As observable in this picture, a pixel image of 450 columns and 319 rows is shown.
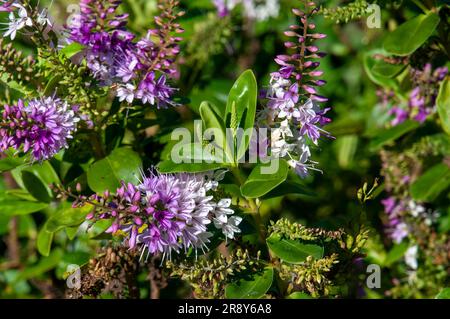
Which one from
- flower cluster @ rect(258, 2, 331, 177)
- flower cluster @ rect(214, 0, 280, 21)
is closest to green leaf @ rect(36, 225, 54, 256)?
flower cluster @ rect(258, 2, 331, 177)

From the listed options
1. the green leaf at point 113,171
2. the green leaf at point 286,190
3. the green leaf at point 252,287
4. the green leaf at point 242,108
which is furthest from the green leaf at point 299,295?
the green leaf at point 113,171

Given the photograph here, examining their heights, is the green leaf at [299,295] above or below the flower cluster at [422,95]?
below

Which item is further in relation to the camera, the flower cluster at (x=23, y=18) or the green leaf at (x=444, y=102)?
the green leaf at (x=444, y=102)

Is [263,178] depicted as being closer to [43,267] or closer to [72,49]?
→ [72,49]

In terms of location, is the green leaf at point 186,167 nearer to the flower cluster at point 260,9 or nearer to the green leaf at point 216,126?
the green leaf at point 216,126

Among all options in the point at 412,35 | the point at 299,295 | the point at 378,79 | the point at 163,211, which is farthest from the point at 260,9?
the point at 163,211

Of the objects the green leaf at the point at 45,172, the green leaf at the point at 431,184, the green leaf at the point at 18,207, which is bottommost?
the green leaf at the point at 18,207
